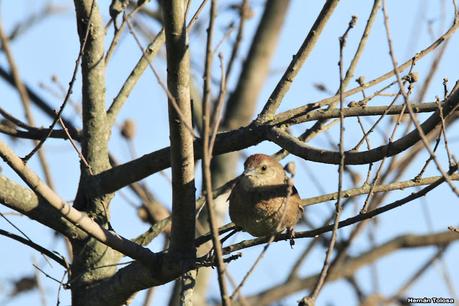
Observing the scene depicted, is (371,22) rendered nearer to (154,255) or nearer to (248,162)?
(248,162)

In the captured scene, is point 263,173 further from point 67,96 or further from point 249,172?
point 67,96

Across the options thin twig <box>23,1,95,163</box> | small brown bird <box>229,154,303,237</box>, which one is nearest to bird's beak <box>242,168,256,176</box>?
small brown bird <box>229,154,303,237</box>

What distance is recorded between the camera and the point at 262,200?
4992 mm

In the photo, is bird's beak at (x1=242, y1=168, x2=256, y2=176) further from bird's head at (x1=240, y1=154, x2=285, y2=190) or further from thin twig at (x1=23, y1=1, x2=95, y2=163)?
thin twig at (x1=23, y1=1, x2=95, y2=163)

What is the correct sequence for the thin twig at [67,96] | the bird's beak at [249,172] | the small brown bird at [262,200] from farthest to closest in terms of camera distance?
the bird's beak at [249,172], the small brown bird at [262,200], the thin twig at [67,96]

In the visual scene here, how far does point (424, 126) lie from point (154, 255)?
1539 millimetres

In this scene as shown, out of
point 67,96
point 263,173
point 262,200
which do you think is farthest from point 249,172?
point 67,96

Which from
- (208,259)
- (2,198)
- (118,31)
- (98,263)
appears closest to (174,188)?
(208,259)

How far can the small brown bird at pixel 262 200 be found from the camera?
487 cm

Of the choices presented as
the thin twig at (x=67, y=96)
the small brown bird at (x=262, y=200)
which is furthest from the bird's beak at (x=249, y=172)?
the thin twig at (x=67, y=96)

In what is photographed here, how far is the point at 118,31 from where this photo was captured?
485cm

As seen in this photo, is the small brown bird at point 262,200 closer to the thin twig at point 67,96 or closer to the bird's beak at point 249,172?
the bird's beak at point 249,172

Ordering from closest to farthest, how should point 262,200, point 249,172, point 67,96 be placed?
1. point 67,96
2. point 262,200
3. point 249,172

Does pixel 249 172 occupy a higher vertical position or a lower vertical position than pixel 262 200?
higher
